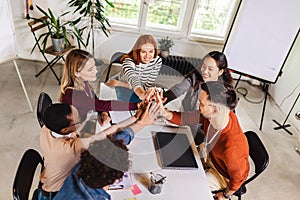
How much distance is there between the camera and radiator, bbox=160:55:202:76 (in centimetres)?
399

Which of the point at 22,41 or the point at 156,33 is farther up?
the point at 156,33

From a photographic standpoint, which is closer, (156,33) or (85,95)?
(85,95)

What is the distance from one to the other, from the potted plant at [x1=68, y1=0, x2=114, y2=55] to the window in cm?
28

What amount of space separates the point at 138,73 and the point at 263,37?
1.79 metres

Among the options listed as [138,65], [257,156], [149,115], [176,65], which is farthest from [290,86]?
[149,115]

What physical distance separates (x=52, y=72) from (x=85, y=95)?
7.12ft

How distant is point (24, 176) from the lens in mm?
1436

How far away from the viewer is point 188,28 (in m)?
4.13

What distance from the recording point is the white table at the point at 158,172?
147 cm

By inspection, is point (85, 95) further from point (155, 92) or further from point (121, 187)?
point (121, 187)

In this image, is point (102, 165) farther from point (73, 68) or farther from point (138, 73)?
point (138, 73)

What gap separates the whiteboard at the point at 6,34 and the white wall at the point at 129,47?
3.65 feet

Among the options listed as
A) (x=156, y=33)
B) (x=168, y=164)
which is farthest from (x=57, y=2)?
(x=168, y=164)

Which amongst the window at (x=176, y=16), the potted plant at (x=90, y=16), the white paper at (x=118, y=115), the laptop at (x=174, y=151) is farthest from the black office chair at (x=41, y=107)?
the window at (x=176, y=16)
